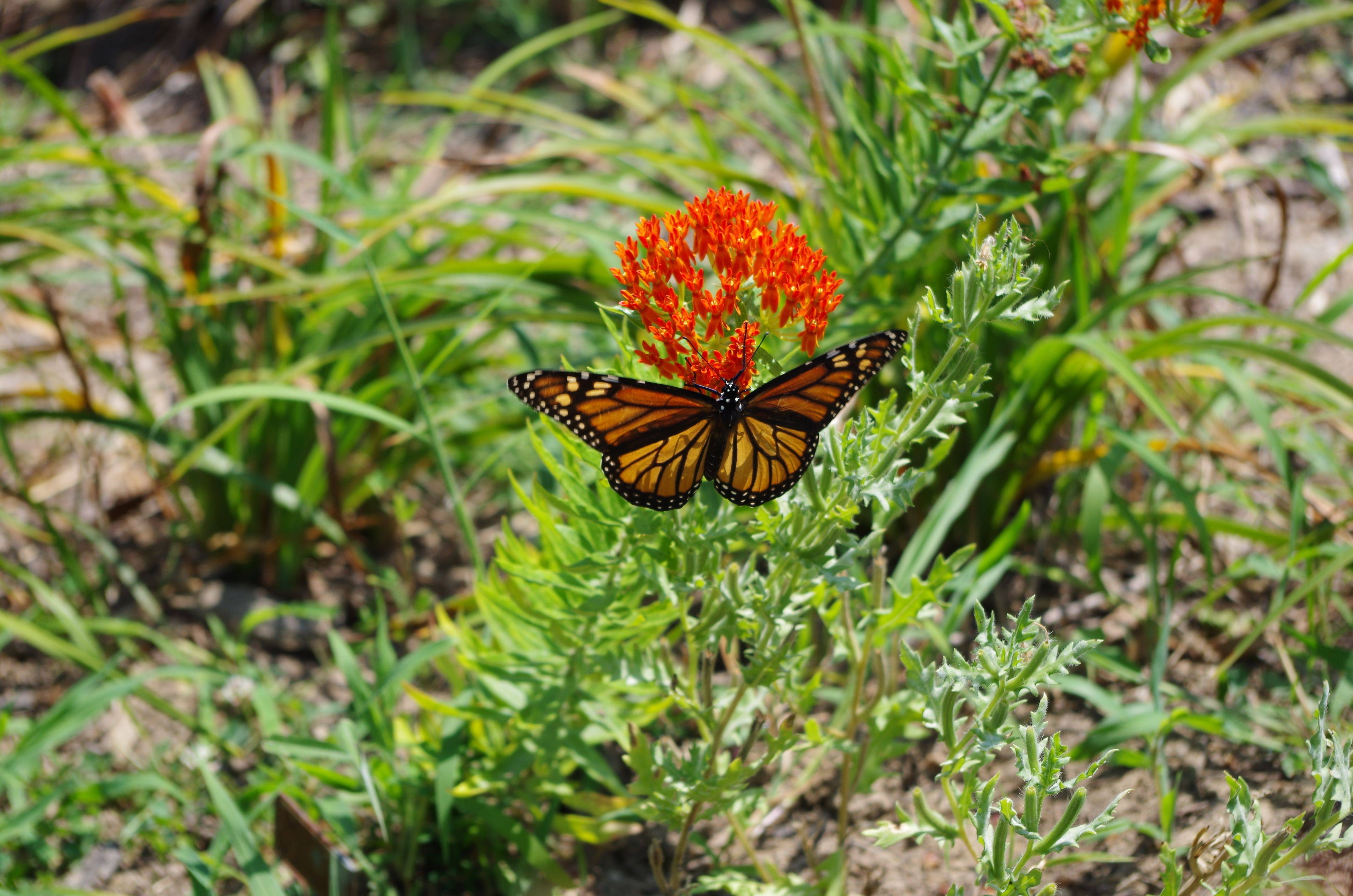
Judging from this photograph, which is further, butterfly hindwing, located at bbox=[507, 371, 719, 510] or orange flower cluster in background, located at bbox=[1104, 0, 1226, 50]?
orange flower cluster in background, located at bbox=[1104, 0, 1226, 50]

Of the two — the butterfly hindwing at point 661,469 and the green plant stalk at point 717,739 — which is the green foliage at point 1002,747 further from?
the butterfly hindwing at point 661,469

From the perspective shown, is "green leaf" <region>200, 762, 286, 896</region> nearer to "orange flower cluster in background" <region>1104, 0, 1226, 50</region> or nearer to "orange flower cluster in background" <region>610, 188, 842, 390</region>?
"orange flower cluster in background" <region>610, 188, 842, 390</region>

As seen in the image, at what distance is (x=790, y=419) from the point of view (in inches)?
50.3

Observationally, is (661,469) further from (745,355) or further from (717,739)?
(717,739)

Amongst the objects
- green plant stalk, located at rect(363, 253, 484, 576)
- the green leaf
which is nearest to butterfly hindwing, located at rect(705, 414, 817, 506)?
green plant stalk, located at rect(363, 253, 484, 576)

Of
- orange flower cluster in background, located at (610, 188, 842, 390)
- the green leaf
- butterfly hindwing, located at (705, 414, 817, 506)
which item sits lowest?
the green leaf

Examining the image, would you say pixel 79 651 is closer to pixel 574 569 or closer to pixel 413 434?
pixel 413 434

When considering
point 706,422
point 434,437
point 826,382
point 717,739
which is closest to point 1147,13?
point 826,382

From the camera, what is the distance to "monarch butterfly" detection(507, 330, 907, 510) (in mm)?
1251

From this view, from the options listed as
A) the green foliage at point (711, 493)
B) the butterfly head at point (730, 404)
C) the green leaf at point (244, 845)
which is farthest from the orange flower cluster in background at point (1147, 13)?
the green leaf at point (244, 845)

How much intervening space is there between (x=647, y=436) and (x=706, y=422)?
82 millimetres

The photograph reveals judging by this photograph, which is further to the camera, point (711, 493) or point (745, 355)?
point (711, 493)

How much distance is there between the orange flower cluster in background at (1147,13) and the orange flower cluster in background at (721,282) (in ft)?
2.37

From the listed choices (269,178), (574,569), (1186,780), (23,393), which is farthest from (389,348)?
(1186,780)
